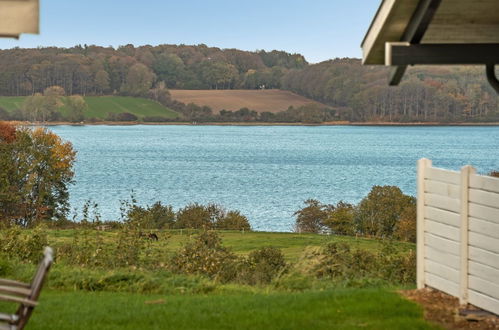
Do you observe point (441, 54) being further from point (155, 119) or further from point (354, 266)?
point (155, 119)

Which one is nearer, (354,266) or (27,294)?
(27,294)

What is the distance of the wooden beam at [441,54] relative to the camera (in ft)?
16.5

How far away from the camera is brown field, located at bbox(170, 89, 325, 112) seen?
259ft

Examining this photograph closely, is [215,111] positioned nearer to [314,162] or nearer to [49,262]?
[314,162]

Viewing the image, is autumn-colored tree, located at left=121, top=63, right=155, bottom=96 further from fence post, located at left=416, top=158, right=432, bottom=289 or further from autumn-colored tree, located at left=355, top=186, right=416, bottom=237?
fence post, located at left=416, top=158, right=432, bottom=289

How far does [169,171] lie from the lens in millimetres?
69188

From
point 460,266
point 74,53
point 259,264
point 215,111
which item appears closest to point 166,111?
point 215,111

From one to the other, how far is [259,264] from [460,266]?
6.00 metres

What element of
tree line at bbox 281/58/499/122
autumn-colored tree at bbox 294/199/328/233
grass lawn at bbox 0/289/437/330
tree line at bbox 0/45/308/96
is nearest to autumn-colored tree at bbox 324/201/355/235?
autumn-colored tree at bbox 294/199/328/233

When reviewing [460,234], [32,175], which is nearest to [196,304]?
[460,234]

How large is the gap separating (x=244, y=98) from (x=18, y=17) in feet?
250

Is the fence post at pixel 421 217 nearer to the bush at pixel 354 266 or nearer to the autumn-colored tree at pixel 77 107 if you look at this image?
the bush at pixel 354 266

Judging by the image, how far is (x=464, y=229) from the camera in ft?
20.7

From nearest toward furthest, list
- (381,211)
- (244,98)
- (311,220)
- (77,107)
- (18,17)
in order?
(18,17) < (381,211) < (311,220) < (77,107) < (244,98)
